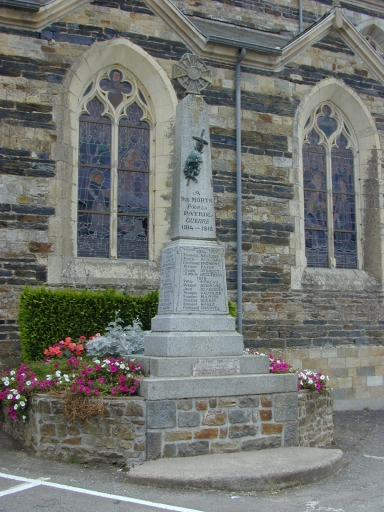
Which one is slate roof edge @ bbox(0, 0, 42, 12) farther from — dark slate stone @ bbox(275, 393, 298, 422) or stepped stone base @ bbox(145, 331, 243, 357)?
dark slate stone @ bbox(275, 393, 298, 422)

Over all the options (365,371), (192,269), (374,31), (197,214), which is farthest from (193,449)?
(374,31)

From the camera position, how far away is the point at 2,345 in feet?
33.5

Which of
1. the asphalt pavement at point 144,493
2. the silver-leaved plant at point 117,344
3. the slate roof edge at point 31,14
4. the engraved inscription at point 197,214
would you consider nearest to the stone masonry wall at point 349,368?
the silver-leaved plant at point 117,344

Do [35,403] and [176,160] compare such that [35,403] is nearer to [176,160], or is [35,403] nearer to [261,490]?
[261,490]

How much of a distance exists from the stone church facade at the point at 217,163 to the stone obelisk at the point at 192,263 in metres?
3.52

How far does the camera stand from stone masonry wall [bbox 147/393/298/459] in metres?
6.88

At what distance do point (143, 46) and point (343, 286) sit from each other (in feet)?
20.5

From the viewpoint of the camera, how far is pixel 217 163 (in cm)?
1223

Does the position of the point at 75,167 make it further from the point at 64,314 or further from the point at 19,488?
the point at 19,488

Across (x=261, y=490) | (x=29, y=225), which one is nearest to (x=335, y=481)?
(x=261, y=490)

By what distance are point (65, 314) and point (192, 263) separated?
2956mm

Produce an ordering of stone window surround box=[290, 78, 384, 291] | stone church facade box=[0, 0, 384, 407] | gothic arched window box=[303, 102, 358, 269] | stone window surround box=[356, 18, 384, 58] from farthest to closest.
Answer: stone window surround box=[356, 18, 384, 58]
gothic arched window box=[303, 102, 358, 269]
stone window surround box=[290, 78, 384, 291]
stone church facade box=[0, 0, 384, 407]

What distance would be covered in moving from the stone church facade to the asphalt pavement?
12.8ft

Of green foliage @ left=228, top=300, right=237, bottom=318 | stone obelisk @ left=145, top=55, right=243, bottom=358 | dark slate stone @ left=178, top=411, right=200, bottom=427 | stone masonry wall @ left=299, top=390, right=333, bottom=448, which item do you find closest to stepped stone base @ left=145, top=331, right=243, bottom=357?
stone obelisk @ left=145, top=55, right=243, bottom=358
